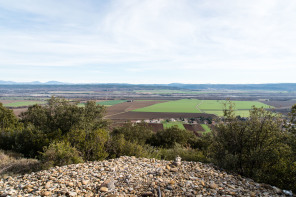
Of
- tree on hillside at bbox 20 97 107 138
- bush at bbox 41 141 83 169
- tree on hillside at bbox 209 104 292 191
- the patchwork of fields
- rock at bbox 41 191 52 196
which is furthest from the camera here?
the patchwork of fields

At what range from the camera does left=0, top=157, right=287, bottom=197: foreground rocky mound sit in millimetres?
8500

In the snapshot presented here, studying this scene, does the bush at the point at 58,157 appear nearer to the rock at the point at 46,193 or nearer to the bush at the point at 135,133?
the rock at the point at 46,193

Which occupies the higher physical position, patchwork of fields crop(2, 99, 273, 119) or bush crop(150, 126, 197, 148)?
bush crop(150, 126, 197, 148)

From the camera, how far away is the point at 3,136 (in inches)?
787

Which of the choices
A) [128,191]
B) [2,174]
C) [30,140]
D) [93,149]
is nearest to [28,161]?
[2,174]

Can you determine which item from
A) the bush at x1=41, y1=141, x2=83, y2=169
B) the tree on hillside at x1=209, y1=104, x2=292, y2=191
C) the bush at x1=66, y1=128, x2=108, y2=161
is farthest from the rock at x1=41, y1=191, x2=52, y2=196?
the tree on hillside at x1=209, y1=104, x2=292, y2=191

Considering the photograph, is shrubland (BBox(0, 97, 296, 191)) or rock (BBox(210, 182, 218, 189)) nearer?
rock (BBox(210, 182, 218, 189))

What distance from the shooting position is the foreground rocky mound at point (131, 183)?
850 cm

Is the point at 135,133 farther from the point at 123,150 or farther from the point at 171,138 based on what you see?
the point at 123,150

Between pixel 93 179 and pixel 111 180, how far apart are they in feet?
3.45

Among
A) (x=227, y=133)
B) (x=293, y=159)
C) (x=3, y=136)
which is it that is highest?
(x=227, y=133)

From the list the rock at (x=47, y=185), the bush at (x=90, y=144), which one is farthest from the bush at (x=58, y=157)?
the rock at (x=47, y=185)

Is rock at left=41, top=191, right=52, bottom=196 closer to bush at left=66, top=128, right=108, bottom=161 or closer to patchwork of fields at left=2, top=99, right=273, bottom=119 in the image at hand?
bush at left=66, top=128, right=108, bottom=161

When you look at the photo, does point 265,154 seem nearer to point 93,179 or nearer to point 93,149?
point 93,179
